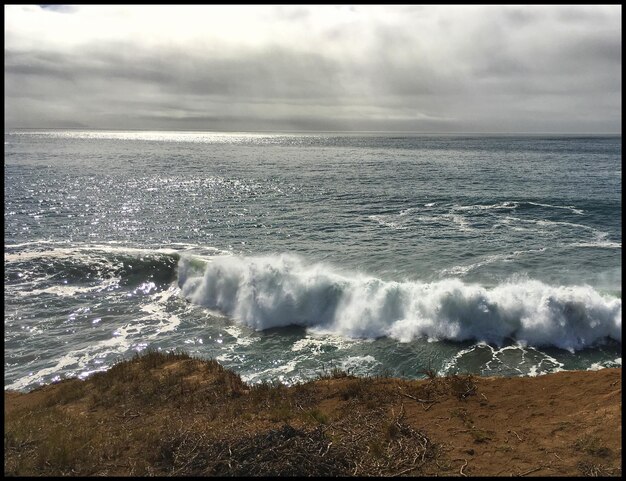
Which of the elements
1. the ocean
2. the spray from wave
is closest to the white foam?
the ocean

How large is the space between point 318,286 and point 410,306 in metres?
4.29

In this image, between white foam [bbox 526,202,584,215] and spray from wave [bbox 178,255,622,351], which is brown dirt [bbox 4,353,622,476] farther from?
white foam [bbox 526,202,584,215]

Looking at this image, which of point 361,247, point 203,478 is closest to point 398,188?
point 361,247

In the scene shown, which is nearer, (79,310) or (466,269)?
(79,310)

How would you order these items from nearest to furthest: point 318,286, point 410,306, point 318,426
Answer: point 318,426 → point 410,306 → point 318,286

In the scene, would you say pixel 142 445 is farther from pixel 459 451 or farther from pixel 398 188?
pixel 398 188

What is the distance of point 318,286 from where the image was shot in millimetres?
19766

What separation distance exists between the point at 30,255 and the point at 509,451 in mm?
27328

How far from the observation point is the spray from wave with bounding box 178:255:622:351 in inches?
651

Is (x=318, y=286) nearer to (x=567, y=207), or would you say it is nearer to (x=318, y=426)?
(x=318, y=426)

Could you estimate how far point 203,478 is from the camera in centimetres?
688

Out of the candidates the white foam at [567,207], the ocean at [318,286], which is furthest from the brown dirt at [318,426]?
the white foam at [567,207]

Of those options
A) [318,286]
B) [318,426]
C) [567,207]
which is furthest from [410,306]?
[567,207]

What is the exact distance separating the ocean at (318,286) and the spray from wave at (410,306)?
64 millimetres
